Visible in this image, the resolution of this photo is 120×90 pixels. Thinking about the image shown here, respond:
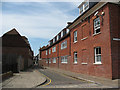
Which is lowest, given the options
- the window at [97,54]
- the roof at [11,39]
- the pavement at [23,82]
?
the pavement at [23,82]

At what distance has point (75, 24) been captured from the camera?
66.1 ft

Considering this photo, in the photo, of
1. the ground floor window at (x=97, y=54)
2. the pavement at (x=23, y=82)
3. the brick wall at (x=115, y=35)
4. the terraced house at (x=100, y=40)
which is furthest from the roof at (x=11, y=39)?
the brick wall at (x=115, y=35)

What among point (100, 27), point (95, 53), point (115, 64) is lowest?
point (115, 64)

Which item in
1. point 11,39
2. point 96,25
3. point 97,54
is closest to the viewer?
point 97,54

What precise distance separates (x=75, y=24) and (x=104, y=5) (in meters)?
7.19

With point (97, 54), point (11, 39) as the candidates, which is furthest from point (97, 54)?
point (11, 39)

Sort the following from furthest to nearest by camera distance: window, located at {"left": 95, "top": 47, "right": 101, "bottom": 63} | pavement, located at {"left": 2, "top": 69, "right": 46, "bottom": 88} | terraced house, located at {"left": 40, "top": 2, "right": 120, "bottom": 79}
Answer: window, located at {"left": 95, "top": 47, "right": 101, "bottom": 63} → terraced house, located at {"left": 40, "top": 2, "right": 120, "bottom": 79} → pavement, located at {"left": 2, "top": 69, "right": 46, "bottom": 88}

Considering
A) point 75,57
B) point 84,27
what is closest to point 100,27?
point 84,27

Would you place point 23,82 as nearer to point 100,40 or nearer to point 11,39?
point 100,40

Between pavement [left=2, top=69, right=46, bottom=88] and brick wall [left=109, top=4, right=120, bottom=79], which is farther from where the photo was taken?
brick wall [left=109, top=4, right=120, bottom=79]

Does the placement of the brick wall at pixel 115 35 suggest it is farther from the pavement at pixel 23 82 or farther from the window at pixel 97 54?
the pavement at pixel 23 82

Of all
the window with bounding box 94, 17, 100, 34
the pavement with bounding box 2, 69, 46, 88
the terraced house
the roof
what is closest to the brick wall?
the terraced house

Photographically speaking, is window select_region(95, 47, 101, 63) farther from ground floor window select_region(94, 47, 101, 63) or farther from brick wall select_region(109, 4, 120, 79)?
brick wall select_region(109, 4, 120, 79)

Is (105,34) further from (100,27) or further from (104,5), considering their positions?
(104,5)
